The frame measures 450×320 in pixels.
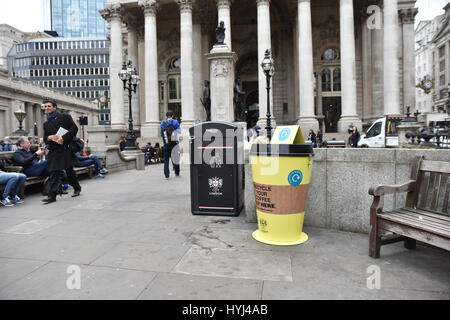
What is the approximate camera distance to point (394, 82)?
2423cm

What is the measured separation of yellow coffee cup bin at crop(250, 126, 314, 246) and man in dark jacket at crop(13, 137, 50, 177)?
243 inches

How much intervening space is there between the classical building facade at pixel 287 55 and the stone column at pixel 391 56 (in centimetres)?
7

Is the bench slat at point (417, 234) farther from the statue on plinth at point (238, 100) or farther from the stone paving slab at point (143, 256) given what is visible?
the statue on plinth at point (238, 100)

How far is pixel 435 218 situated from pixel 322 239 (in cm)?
139

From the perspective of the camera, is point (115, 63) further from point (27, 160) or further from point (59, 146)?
point (59, 146)

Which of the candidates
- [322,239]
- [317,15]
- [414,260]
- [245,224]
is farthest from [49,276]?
[317,15]

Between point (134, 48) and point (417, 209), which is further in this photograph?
point (134, 48)

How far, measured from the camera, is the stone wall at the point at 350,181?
422 cm

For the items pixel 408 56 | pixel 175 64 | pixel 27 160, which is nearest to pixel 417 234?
pixel 27 160

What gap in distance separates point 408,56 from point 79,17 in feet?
444

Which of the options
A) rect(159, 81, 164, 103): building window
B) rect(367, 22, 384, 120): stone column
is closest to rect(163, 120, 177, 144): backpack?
rect(367, 22, 384, 120): stone column

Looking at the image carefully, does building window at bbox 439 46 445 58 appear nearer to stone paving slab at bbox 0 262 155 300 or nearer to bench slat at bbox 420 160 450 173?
bench slat at bbox 420 160 450 173

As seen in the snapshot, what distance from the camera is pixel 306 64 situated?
2459cm

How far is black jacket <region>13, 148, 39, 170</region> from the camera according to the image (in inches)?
297
